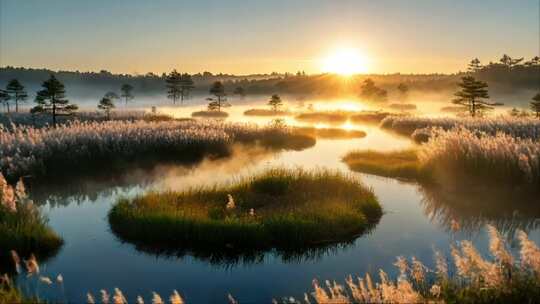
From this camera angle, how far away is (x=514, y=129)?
25.8 meters

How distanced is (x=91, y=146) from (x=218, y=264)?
12559 millimetres

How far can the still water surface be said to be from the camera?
7938 mm

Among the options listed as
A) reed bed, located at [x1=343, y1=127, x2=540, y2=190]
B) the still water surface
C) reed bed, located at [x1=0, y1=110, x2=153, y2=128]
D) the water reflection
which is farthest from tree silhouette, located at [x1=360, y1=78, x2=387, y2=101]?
the water reflection

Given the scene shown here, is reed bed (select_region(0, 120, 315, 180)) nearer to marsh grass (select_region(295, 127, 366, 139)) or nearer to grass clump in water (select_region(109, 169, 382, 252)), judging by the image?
grass clump in water (select_region(109, 169, 382, 252))

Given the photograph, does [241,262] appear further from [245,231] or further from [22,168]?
[22,168]

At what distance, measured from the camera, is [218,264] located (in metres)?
9.18

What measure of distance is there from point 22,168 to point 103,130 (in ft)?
18.1

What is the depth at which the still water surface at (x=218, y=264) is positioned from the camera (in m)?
7.94

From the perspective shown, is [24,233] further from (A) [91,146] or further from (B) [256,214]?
(A) [91,146]

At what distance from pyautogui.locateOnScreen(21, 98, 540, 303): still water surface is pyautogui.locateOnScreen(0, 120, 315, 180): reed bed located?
175cm

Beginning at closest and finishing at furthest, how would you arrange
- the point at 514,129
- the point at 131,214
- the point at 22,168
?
the point at 131,214, the point at 22,168, the point at 514,129

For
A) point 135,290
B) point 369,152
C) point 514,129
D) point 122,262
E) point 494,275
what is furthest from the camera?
point 514,129

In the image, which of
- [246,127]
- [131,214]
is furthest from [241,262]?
[246,127]

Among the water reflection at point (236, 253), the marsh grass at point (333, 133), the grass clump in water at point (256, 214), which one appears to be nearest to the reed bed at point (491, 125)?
the marsh grass at point (333, 133)
